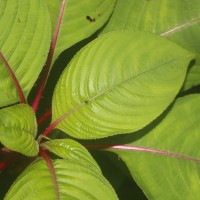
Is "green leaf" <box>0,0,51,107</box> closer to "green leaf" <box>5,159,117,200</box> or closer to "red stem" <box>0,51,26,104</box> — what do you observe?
"red stem" <box>0,51,26,104</box>

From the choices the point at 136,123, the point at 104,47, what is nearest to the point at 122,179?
the point at 136,123

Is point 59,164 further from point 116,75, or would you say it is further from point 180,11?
point 180,11

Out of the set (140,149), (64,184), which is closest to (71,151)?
(64,184)

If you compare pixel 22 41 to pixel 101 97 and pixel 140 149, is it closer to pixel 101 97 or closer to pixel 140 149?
pixel 101 97

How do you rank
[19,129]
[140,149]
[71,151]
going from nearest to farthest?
1. [19,129]
2. [71,151]
3. [140,149]

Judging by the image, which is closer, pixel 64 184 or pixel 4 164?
pixel 64 184

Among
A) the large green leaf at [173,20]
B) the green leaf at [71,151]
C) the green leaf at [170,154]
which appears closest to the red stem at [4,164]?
the green leaf at [71,151]
